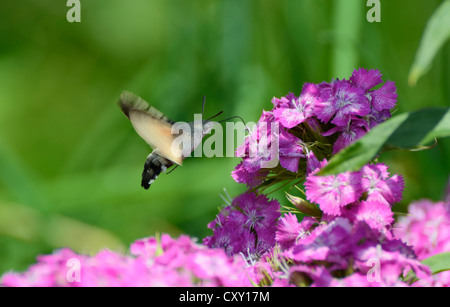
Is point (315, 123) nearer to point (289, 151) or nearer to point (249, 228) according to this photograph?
point (289, 151)

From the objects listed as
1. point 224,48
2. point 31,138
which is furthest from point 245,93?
point 31,138

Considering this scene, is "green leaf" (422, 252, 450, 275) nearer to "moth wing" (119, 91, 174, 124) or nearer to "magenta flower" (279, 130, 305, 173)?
"magenta flower" (279, 130, 305, 173)

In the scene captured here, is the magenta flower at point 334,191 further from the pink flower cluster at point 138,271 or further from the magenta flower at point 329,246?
the pink flower cluster at point 138,271

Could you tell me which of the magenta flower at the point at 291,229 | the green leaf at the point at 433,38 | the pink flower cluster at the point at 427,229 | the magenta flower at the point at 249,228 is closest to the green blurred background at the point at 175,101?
the pink flower cluster at the point at 427,229

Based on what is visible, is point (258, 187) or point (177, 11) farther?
point (177, 11)

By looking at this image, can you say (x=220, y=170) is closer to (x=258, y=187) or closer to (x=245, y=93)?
(x=245, y=93)

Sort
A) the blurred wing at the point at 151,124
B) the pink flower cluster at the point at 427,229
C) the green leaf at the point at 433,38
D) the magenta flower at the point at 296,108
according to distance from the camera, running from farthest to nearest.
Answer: the pink flower cluster at the point at 427,229 → the blurred wing at the point at 151,124 → the magenta flower at the point at 296,108 → the green leaf at the point at 433,38
